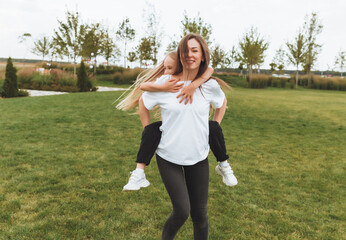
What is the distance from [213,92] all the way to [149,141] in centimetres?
71

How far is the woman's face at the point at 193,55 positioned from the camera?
229cm

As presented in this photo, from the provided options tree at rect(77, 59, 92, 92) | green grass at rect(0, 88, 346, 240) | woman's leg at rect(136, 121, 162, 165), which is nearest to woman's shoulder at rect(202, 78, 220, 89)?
woman's leg at rect(136, 121, 162, 165)

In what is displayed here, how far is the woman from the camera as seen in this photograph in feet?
7.34

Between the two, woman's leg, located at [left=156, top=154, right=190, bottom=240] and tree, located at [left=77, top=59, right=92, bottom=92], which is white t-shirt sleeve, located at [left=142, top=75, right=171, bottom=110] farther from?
tree, located at [left=77, top=59, right=92, bottom=92]

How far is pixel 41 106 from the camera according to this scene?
1205 cm

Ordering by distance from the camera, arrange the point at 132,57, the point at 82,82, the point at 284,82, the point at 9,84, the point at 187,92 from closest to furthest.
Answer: the point at 187,92 → the point at 9,84 → the point at 82,82 → the point at 284,82 → the point at 132,57

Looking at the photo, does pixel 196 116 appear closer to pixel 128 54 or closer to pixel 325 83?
pixel 325 83

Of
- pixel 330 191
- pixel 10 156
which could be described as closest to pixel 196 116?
pixel 330 191

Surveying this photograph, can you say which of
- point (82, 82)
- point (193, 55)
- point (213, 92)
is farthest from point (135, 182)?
point (82, 82)

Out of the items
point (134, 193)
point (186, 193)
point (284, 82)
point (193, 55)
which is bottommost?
point (134, 193)

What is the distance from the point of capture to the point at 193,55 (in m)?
2.29

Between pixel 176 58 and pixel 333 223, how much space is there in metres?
3.10

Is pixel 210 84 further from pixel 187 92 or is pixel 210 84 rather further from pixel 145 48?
pixel 145 48

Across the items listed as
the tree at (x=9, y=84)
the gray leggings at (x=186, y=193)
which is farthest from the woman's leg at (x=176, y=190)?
the tree at (x=9, y=84)
